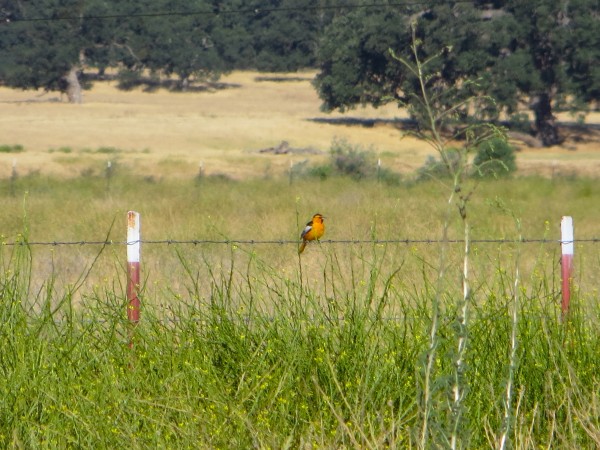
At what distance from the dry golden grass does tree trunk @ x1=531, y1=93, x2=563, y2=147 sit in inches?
41.4

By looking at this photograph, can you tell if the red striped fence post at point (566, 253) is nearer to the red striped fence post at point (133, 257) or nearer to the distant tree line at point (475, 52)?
the red striped fence post at point (133, 257)

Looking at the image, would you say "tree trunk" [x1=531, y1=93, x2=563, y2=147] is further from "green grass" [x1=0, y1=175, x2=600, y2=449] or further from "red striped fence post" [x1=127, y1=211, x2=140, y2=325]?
"green grass" [x1=0, y1=175, x2=600, y2=449]

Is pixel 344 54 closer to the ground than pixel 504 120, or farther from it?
farther from it

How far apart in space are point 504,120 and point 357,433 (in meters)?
51.1

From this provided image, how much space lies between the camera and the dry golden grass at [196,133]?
104ft

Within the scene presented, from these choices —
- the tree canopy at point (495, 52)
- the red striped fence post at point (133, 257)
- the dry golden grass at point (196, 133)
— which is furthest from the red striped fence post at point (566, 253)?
the tree canopy at point (495, 52)

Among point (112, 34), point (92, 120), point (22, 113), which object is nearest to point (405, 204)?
point (92, 120)

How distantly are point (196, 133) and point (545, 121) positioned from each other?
17030mm

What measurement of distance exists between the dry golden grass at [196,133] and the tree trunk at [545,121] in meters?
1.05

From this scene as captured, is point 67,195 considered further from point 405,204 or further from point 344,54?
point 344,54

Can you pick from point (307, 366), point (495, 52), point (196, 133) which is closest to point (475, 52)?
point (495, 52)

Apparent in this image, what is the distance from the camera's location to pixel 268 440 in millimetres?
3725

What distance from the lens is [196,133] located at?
47156 millimetres

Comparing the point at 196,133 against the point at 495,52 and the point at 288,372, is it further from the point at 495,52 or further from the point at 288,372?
the point at 288,372
